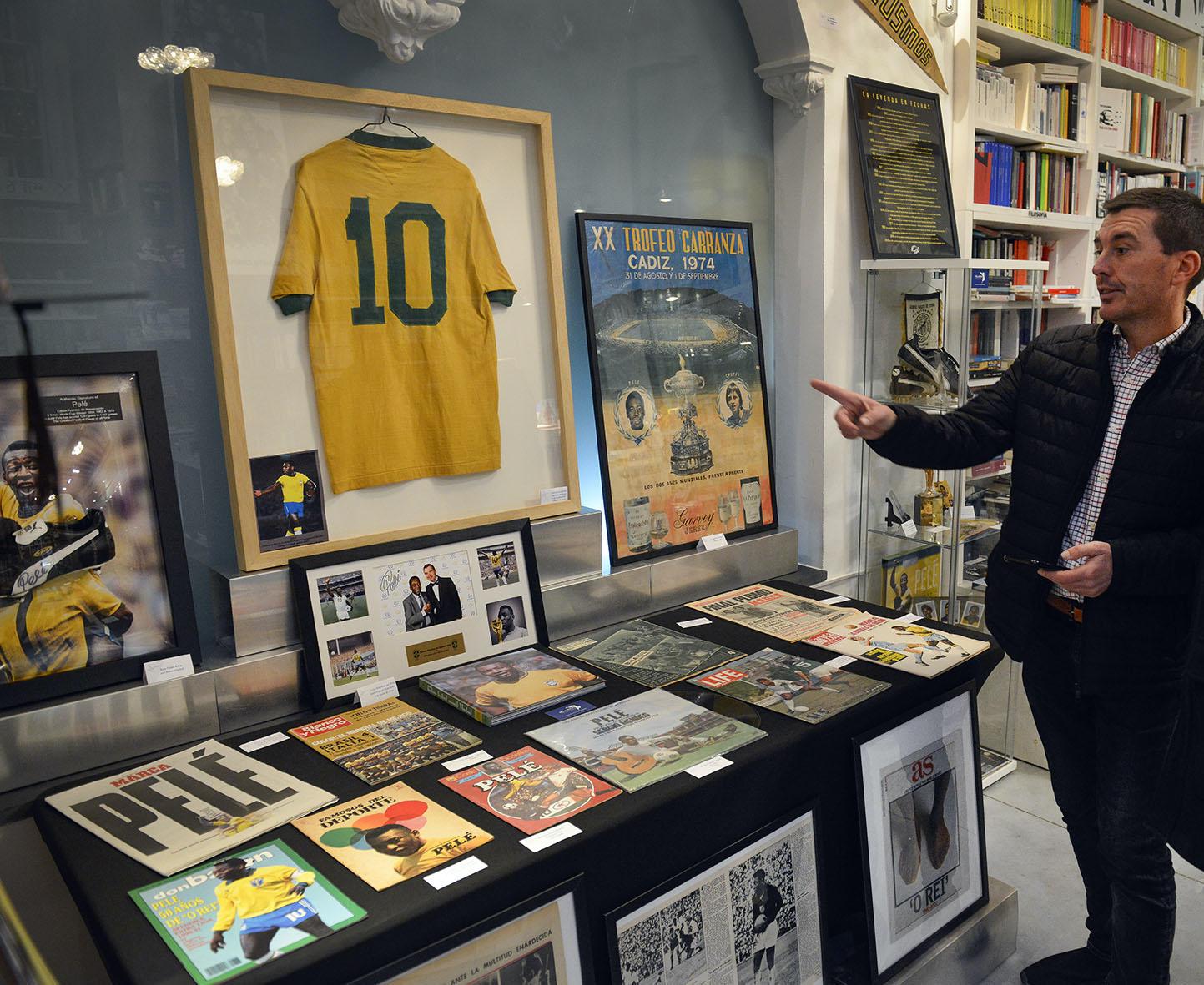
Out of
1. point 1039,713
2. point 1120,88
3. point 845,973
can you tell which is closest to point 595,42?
point 1039,713

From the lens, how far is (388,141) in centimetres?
218

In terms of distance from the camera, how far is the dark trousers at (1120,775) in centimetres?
187

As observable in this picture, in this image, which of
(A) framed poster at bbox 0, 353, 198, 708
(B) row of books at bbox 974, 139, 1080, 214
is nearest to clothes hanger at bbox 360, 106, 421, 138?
(A) framed poster at bbox 0, 353, 198, 708

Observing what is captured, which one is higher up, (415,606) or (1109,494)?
(1109,494)

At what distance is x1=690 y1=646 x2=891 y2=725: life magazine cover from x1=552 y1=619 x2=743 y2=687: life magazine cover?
0.06 meters

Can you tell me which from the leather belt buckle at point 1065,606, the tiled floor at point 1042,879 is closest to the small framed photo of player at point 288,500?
the leather belt buckle at point 1065,606

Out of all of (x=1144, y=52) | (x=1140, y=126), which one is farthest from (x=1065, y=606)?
(x=1144, y=52)

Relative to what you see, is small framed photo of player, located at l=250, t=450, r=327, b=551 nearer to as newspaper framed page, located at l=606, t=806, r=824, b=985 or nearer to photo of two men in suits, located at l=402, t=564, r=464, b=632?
photo of two men in suits, located at l=402, t=564, r=464, b=632

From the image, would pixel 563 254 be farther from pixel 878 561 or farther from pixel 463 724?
pixel 878 561

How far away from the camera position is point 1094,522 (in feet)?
6.18

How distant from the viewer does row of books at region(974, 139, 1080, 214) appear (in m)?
3.70

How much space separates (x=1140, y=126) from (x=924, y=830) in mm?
4097

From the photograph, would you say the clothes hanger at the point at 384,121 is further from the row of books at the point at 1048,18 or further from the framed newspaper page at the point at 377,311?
the row of books at the point at 1048,18

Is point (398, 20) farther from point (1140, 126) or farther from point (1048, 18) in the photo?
point (1140, 126)
